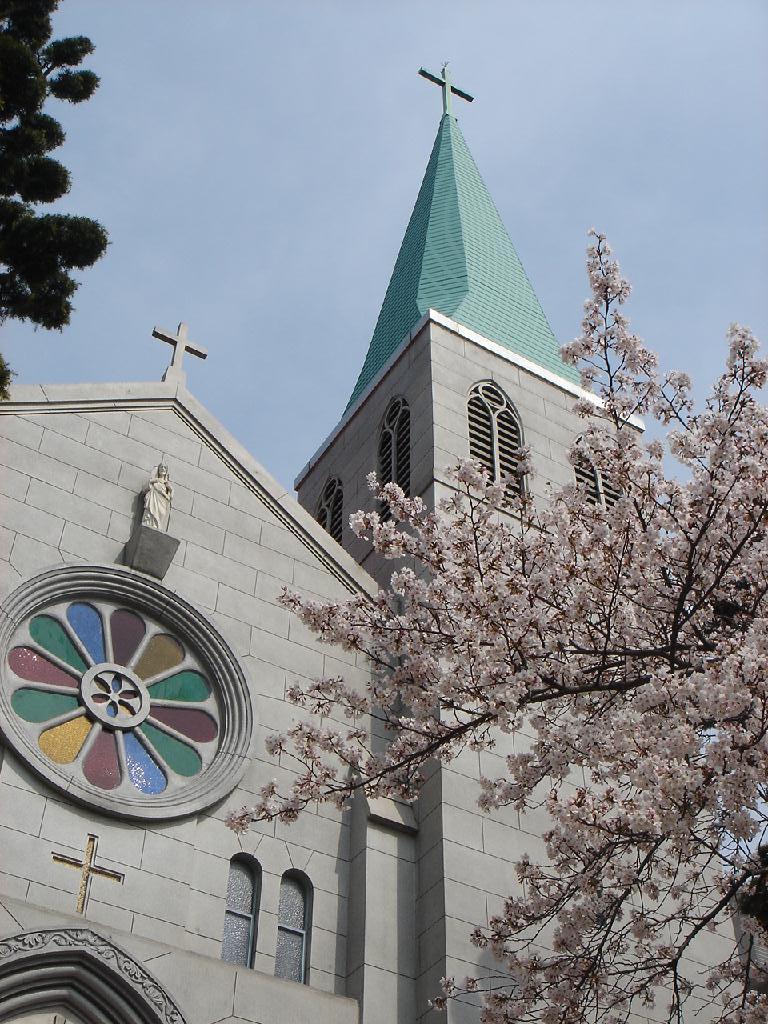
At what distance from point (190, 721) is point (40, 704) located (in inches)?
69.4

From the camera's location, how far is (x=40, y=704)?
14.2m

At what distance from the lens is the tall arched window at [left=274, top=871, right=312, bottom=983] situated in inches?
543

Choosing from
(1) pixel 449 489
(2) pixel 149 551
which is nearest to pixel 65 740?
(2) pixel 149 551

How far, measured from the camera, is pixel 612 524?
37.0ft

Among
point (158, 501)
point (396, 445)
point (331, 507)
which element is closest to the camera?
point (158, 501)

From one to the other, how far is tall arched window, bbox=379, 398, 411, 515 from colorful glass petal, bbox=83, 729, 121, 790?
7.82m

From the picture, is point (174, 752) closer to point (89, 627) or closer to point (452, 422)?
point (89, 627)

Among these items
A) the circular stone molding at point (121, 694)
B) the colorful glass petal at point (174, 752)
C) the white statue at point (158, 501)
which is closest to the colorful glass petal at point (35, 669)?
the circular stone molding at point (121, 694)

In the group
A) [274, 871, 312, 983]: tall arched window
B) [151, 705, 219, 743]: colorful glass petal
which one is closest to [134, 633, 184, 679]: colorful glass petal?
[151, 705, 219, 743]: colorful glass petal

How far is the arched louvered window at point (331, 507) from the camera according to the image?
79.0 feet

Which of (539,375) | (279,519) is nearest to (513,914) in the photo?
(279,519)

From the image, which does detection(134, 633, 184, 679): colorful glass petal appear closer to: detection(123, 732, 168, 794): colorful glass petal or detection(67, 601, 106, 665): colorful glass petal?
detection(67, 601, 106, 665): colorful glass petal

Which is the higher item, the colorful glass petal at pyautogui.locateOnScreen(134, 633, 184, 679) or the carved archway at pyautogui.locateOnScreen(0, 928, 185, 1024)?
the colorful glass petal at pyautogui.locateOnScreen(134, 633, 184, 679)

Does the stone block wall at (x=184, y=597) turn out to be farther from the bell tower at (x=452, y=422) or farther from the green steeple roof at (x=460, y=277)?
the green steeple roof at (x=460, y=277)
